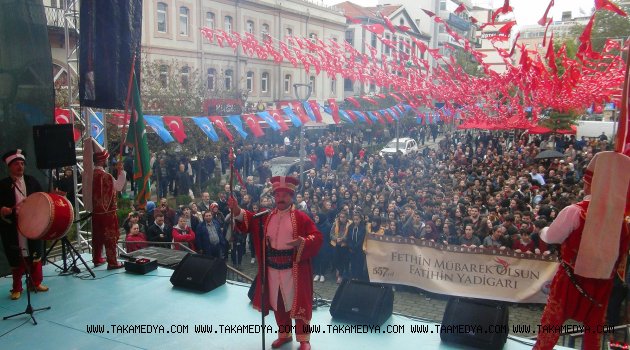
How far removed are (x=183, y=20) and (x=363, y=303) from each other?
53.6 ft

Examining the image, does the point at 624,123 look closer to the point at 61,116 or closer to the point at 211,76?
the point at 61,116

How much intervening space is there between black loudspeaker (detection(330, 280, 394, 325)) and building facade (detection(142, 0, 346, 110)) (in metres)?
13.6

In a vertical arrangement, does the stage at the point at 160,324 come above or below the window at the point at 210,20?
below

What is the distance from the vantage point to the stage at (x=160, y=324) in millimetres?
4816

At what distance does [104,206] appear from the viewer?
258 inches

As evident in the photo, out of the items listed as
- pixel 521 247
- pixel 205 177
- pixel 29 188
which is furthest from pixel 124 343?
pixel 205 177

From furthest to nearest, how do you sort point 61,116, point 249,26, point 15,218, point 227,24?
point 249,26 < point 227,24 < point 61,116 < point 15,218

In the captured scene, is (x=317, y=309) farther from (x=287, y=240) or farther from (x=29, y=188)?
(x=29, y=188)

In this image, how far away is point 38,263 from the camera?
602 cm

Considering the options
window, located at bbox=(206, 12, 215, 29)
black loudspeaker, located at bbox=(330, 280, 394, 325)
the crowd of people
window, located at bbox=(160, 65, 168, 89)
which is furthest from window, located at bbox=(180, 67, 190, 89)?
black loudspeaker, located at bbox=(330, 280, 394, 325)

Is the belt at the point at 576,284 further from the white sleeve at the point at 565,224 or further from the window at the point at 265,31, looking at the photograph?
the window at the point at 265,31

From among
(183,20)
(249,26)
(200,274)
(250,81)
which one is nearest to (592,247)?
(200,274)

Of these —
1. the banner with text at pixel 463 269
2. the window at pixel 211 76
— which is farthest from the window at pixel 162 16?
the banner with text at pixel 463 269

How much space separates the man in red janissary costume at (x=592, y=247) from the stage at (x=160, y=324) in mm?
1108
